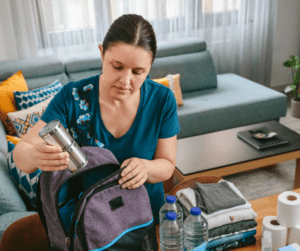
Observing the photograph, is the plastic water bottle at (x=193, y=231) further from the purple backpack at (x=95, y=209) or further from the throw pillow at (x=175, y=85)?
the throw pillow at (x=175, y=85)

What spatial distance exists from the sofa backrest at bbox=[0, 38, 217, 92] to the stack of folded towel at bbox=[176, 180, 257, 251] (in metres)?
1.89

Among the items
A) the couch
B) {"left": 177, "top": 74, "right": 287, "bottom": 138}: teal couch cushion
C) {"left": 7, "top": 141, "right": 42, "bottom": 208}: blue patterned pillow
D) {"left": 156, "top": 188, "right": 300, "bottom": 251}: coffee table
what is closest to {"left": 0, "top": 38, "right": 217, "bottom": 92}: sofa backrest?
the couch

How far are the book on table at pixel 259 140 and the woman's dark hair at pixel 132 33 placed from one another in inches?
57.3

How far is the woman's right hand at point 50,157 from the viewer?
715 mm

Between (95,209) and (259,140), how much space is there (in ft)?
5.53

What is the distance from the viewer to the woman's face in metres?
0.87

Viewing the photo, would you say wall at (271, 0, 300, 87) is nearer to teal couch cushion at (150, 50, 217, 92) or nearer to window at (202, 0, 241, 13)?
window at (202, 0, 241, 13)

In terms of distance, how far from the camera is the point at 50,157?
72 centimetres

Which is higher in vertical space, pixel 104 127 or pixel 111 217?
pixel 104 127

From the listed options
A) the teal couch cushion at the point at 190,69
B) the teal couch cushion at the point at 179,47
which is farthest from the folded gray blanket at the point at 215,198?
the teal couch cushion at the point at 179,47

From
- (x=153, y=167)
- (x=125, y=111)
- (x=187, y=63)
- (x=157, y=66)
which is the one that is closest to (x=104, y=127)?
(x=125, y=111)

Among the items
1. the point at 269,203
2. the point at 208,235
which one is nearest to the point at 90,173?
the point at 208,235

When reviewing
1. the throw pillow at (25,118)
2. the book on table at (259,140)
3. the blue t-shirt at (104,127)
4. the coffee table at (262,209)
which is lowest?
the book on table at (259,140)

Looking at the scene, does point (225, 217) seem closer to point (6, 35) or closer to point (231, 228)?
point (231, 228)
